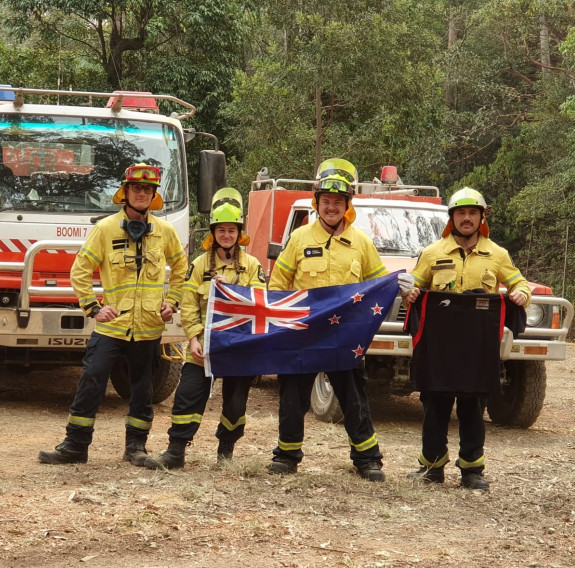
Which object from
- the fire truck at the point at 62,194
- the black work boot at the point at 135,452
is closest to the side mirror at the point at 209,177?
the fire truck at the point at 62,194

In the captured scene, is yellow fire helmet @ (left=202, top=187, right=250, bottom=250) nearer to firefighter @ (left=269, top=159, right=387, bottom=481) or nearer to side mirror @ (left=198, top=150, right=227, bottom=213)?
firefighter @ (left=269, top=159, right=387, bottom=481)

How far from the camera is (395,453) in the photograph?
791cm

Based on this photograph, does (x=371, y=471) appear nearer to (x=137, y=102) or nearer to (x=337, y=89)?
(x=137, y=102)

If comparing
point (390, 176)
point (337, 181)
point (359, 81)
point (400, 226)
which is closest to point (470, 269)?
point (337, 181)

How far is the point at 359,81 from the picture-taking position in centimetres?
2012

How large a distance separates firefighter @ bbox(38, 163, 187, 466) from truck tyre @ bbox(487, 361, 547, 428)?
3494 millimetres

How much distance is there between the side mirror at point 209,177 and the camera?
953 cm

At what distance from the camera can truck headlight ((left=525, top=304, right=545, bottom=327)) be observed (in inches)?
352

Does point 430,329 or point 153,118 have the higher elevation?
point 153,118

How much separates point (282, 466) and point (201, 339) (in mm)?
964

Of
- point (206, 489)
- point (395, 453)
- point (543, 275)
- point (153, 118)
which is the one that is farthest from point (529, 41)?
point (206, 489)

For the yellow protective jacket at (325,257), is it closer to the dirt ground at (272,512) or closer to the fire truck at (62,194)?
the dirt ground at (272,512)

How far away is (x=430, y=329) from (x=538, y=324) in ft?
9.04

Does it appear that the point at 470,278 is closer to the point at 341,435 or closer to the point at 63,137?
the point at 341,435
